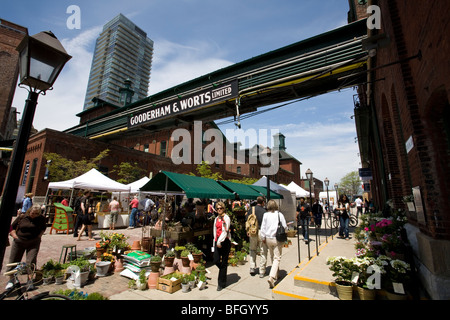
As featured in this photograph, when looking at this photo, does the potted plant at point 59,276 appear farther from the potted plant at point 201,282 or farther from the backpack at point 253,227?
the backpack at point 253,227

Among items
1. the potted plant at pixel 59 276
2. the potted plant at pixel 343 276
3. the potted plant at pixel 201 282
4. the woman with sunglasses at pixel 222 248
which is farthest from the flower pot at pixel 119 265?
the potted plant at pixel 343 276

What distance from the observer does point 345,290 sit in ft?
13.1

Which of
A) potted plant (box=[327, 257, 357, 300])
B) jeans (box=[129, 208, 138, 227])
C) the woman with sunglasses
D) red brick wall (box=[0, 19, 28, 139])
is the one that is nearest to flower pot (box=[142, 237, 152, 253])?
the woman with sunglasses

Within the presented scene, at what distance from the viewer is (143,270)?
546cm

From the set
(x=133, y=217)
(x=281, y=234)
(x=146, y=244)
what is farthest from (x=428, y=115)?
(x=133, y=217)

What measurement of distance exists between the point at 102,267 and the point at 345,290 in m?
5.80

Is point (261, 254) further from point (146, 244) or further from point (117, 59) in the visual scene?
point (117, 59)

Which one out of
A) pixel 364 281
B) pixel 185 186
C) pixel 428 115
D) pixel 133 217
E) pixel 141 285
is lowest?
pixel 141 285

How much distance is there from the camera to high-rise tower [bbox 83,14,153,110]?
95625 mm

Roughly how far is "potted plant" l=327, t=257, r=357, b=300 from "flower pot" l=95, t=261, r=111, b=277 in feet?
18.4

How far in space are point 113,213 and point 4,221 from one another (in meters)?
12.2

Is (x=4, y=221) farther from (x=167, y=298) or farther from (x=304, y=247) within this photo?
(x=304, y=247)

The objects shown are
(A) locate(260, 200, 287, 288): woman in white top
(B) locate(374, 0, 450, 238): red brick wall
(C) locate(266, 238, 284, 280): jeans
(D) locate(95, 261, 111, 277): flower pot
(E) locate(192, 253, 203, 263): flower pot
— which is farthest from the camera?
(E) locate(192, 253, 203, 263): flower pot

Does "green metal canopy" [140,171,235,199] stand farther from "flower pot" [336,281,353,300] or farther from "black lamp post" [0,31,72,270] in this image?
"flower pot" [336,281,353,300]
